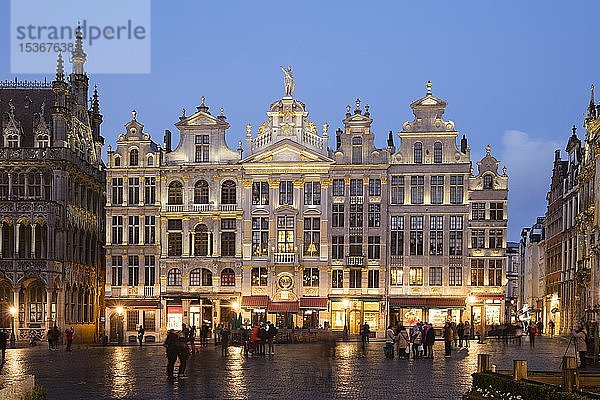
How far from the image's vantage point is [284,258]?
81.2 m

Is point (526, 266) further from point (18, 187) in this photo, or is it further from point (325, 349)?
point (325, 349)

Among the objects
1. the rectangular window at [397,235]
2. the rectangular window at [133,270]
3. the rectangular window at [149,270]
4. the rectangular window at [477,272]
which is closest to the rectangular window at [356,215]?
the rectangular window at [397,235]

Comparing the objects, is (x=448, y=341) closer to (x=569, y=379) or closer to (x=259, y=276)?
(x=569, y=379)

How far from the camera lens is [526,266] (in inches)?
5605

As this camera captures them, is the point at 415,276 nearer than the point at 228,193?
Yes

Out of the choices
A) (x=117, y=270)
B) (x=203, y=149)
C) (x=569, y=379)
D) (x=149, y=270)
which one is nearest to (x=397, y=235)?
(x=203, y=149)

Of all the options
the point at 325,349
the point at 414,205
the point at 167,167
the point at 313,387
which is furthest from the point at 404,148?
the point at 313,387

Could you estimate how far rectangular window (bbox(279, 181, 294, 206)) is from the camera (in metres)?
81.8

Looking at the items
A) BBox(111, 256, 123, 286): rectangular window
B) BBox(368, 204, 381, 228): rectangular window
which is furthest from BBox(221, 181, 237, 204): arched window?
BBox(368, 204, 381, 228): rectangular window

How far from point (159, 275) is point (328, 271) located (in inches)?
504

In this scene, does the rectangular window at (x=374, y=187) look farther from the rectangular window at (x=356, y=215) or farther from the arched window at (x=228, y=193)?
the arched window at (x=228, y=193)

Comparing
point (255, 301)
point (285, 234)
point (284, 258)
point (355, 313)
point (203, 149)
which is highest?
point (203, 149)

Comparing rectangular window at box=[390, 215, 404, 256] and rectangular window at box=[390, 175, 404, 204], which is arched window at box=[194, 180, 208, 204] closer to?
rectangular window at box=[390, 175, 404, 204]

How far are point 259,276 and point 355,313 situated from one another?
764cm
